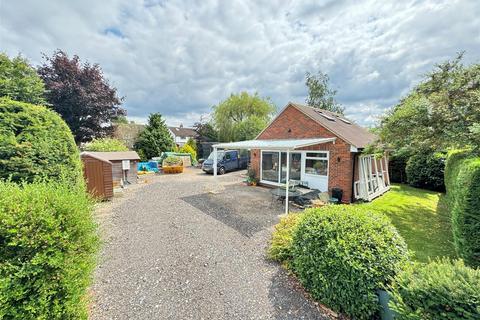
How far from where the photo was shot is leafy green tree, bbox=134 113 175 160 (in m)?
26.1

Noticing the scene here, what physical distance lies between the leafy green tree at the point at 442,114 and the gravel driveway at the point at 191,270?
5920 mm

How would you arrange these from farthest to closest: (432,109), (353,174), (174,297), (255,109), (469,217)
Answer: (255,109), (353,174), (432,109), (469,217), (174,297)

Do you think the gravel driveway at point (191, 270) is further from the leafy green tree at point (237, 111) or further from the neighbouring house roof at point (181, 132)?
the neighbouring house roof at point (181, 132)

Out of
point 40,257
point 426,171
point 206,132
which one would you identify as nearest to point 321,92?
point 206,132

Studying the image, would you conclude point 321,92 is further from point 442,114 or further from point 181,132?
point 181,132

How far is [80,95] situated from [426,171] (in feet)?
96.0

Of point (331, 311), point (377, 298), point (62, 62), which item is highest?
point (62, 62)

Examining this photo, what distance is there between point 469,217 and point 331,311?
11.4 feet

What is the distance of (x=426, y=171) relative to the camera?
1433 centimetres

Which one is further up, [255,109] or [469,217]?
[255,109]

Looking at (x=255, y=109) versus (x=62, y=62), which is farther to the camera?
(x=255, y=109)

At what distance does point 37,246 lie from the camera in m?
2.44

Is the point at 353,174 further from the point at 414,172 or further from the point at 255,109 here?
the point at 255,109

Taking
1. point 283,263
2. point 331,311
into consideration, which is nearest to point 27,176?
point 283,263
